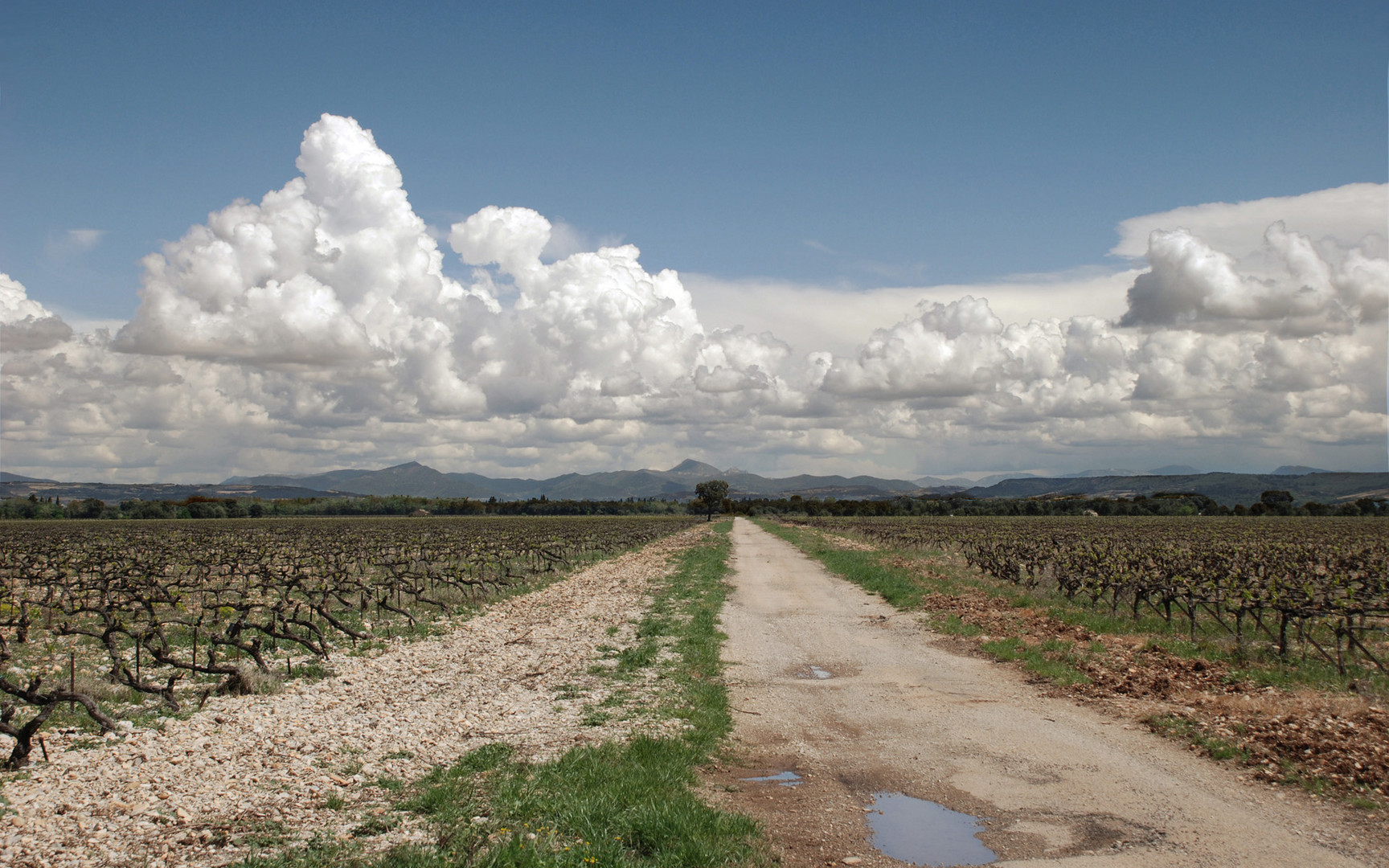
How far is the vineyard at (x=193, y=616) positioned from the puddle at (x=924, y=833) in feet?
29.4

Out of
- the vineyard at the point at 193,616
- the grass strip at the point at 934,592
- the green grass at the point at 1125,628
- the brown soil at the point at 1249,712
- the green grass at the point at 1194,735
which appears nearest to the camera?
the brown soil at the point at 1249,712

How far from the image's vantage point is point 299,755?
8727mm

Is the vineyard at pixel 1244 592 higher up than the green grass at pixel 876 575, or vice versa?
the vineyard at pixel 1244 592

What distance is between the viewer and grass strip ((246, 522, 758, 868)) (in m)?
5.91

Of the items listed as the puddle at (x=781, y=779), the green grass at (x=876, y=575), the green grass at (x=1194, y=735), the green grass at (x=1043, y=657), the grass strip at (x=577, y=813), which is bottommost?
the green grass at (x=876, y=575)

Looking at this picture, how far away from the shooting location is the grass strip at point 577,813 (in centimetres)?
591

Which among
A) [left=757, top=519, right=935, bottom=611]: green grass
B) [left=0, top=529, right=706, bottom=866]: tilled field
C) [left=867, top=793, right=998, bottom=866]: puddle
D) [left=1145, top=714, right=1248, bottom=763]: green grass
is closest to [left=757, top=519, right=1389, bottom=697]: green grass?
[left=757, top=519, right=935, bottom=611]: green grass

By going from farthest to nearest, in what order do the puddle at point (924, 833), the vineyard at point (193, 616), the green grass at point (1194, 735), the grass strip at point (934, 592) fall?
the grass strip at point (934, 592) < the vineyard at point (193, 616) < the green grass at point (1194, 735) < the puddle at point (924, 833)

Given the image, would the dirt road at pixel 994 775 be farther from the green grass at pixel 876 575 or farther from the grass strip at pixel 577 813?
the green grass at pixel 876 575

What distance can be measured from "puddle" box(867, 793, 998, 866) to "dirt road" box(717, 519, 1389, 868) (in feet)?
0.46

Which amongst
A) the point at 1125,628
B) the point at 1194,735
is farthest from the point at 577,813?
the point at 1125,628

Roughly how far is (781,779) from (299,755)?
218 inches

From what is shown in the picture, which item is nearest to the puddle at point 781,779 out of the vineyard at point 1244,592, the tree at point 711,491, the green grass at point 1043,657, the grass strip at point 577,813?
the grass strip at point 577,813

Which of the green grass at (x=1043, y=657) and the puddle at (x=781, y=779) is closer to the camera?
the puddle at (x=781, y=779)
